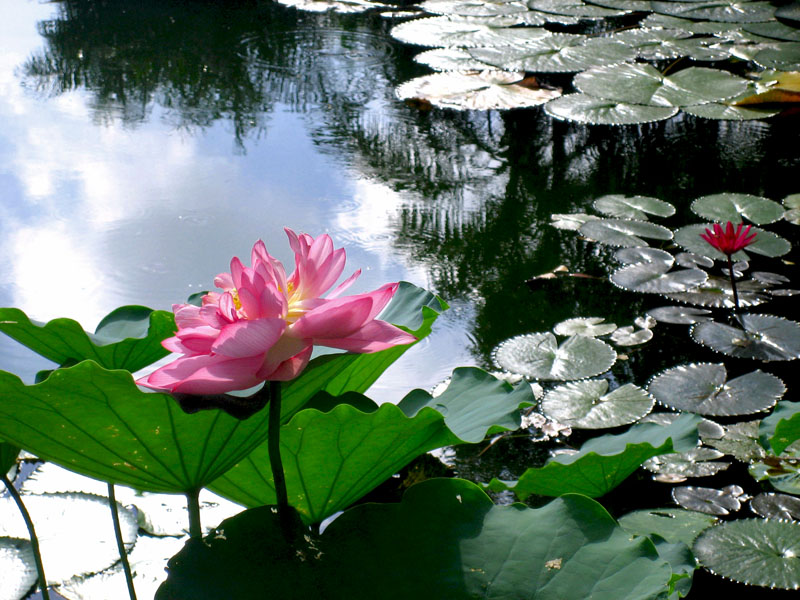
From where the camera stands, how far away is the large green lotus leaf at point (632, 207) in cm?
210

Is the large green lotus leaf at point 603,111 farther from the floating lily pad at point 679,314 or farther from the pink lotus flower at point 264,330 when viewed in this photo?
the pink lotus flower at point 264,330

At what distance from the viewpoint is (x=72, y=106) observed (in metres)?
2.84

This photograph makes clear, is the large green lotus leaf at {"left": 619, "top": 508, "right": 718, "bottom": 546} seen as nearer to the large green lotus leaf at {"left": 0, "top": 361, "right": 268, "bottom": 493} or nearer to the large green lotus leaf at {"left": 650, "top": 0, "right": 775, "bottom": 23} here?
the large green lotus leaf at {"left": 0, "top": 361, "right": 268, "bottom": 493}

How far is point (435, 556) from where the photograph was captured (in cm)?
59

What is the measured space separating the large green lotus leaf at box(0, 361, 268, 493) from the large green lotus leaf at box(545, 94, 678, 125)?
93.0 inches

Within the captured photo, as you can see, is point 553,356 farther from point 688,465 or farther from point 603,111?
point 603,111

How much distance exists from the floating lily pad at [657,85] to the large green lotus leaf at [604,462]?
7.54ft

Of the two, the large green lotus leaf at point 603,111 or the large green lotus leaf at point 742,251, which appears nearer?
the large green lotus leaf at point 742,251

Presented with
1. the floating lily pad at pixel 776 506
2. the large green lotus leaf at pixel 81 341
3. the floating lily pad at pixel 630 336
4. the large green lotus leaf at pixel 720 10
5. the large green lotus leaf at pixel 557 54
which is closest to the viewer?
the large green lotus leaf at pixel 81 341

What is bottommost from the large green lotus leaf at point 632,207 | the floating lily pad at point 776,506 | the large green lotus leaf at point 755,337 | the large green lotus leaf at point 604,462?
the floating lily pad at point 776,506

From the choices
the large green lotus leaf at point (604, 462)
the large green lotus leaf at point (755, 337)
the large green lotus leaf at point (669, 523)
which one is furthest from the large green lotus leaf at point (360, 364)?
the large green lotus leaf at point (755, 337)

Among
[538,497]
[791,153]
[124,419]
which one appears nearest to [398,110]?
[791,153]

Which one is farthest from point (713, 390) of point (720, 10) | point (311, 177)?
point (720, 10)

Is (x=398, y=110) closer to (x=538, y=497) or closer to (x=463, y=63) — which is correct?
(x=463, y=63)
